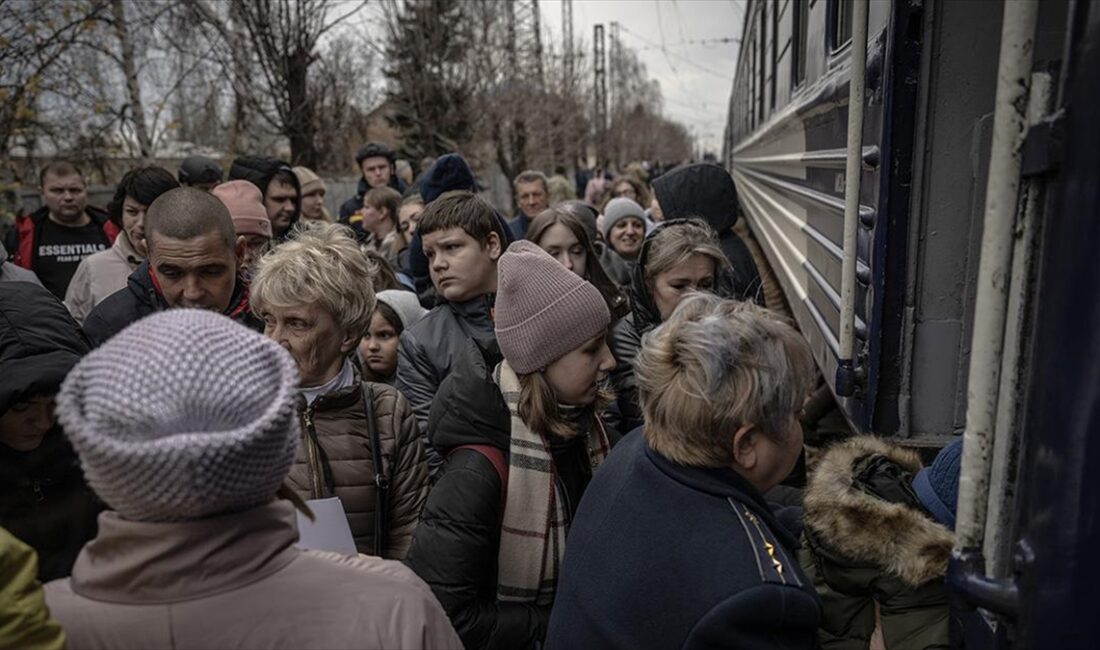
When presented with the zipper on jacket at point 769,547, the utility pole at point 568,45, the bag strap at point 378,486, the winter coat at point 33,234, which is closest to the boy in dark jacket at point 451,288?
the bag strap at point 378,486

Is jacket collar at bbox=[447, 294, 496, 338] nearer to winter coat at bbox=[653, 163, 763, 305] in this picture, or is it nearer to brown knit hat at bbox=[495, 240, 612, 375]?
brown knit hat at bbox=[495, 240, 612, 375]

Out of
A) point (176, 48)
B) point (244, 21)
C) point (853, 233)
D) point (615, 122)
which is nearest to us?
point (853, 233)

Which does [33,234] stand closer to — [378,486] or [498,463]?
[378,486]

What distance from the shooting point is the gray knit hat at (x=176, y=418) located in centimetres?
98

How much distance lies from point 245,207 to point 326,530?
6.60 feet

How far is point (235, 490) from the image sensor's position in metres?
1.04

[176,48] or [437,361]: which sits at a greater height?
[176,48]

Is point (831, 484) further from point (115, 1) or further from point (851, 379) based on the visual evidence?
point (115, 1)

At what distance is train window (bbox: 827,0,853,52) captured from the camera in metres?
2.99

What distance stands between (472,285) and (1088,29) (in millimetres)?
2149

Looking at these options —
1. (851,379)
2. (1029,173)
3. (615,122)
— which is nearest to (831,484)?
(851,379)

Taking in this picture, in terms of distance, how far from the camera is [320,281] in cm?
218

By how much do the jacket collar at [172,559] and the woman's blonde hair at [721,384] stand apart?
709mm

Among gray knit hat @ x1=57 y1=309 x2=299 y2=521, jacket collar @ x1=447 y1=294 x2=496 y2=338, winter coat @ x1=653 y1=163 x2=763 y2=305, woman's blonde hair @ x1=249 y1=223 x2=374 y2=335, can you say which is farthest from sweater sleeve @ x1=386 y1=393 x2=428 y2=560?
winter coat @ x1=653 y1=163 x2=763 y2=305
